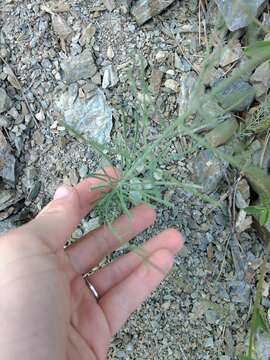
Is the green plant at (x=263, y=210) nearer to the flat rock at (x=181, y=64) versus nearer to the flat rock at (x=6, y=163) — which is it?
the flat rock at (x=181, y=64)

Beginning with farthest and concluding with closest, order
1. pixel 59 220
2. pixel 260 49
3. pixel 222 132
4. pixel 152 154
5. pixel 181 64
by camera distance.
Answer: pixel 181 64 → pixel 222 132 → pixel 152 154 → pixel 59 220 → pixel 260 49

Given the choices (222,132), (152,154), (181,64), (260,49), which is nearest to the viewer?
(260,49)

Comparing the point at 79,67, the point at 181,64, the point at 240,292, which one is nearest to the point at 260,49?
the point at 181,64

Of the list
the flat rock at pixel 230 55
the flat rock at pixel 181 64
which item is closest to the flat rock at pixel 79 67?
the flat rock at pixel 181 64

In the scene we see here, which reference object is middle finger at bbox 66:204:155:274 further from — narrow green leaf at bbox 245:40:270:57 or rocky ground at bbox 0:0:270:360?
narrow green leaf at bbox 245:40:270:57

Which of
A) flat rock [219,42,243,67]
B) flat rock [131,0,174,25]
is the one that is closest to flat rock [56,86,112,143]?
flat rock [131,0,174,25]

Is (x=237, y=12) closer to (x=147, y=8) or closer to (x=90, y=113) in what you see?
(x=147, y=8)
